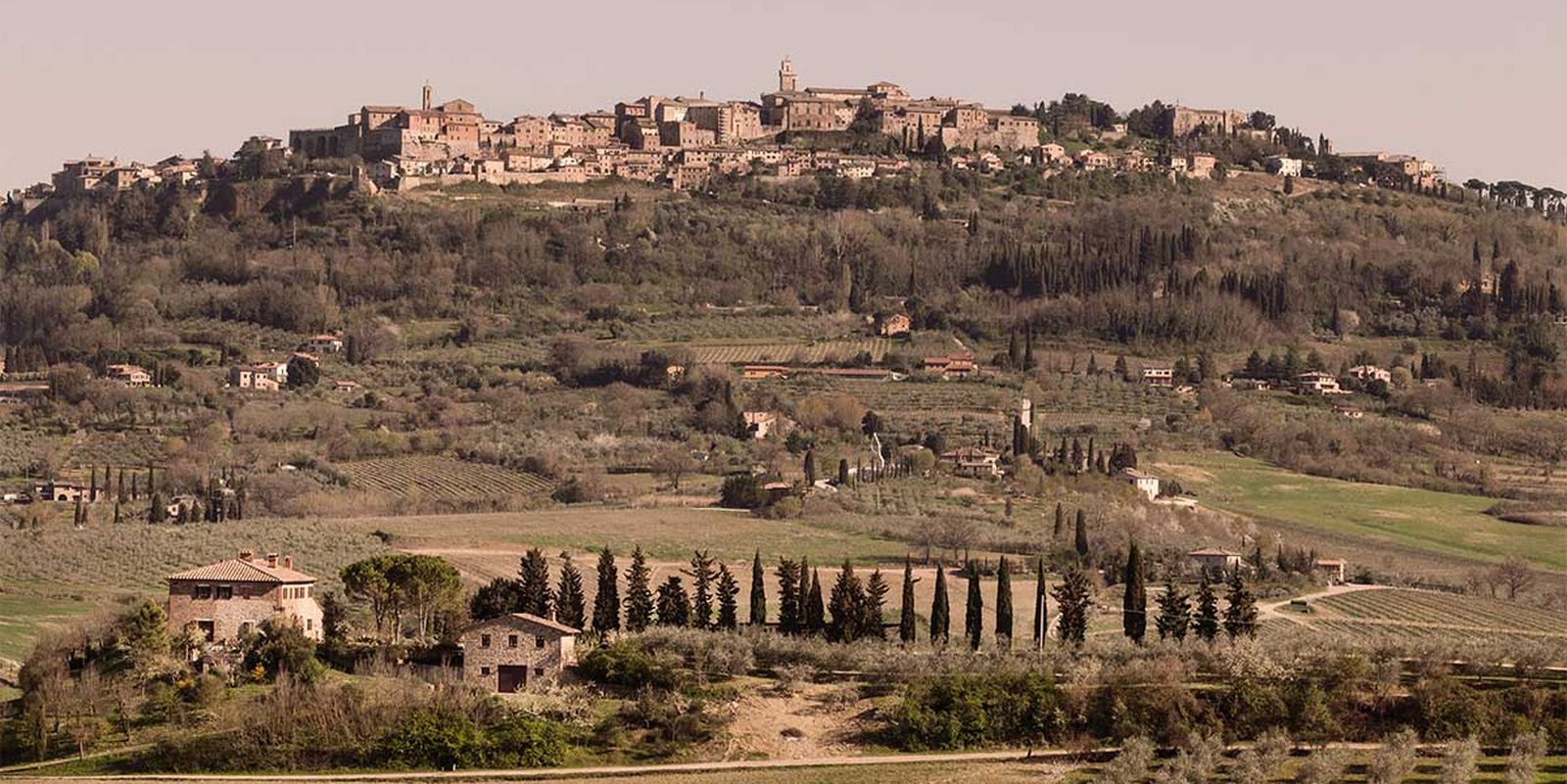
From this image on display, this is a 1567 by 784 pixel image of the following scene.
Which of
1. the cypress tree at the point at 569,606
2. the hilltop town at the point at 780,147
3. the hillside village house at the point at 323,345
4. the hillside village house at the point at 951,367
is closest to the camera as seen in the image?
the cypress tree at the point at 569,606

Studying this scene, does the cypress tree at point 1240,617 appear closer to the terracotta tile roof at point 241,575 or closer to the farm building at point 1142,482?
the terracotta tile roof at point 241,575

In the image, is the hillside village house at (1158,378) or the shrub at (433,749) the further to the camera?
the hillside village house at (1158,378)

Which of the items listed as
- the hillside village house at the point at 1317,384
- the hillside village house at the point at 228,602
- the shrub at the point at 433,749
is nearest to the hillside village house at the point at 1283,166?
the hillside village house at the point at 1317,384

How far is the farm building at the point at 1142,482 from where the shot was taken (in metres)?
81.4

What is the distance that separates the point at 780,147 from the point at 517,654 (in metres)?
101

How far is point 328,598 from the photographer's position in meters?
50.1

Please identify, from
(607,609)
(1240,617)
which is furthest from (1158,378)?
(607,609)

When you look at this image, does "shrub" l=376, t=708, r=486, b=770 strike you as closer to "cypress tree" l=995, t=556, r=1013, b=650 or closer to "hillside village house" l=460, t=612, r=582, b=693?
"hillside village house" l=460, t=612, r=582, b=693

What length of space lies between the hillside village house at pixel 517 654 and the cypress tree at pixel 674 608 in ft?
15.0

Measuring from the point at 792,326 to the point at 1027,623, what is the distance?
62.4 metres

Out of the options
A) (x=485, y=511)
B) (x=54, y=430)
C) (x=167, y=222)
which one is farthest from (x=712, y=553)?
(x=167, y=222)

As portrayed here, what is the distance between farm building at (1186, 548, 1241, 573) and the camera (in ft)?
211

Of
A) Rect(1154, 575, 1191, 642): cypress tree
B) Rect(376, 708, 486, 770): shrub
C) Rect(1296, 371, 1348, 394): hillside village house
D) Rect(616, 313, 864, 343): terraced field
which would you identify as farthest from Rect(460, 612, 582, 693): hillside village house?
Rect(616, 313, 864, 343): terraced field

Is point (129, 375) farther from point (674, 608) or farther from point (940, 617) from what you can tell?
point (940, 617)
